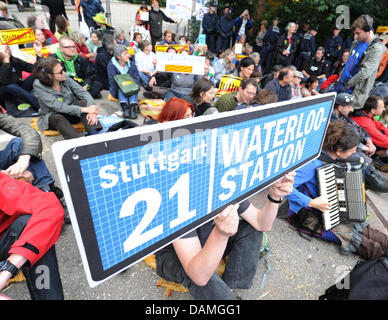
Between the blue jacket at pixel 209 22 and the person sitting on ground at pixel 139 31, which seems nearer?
the person sitting on ground at pixel 139 31

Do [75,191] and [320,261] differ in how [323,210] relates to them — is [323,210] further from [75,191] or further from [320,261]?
[75,191]

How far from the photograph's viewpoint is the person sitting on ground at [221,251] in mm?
1054

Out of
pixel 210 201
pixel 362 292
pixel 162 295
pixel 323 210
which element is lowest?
pixel 162 295

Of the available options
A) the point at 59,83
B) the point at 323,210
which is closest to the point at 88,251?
the point at 323,210

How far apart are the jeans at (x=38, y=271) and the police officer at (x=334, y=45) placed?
10168mm

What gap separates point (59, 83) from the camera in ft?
10.9

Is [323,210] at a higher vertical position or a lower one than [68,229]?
higher

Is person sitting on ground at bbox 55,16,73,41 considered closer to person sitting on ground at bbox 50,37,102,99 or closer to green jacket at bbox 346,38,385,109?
person sitting on ground at bbox 50,37,102,99

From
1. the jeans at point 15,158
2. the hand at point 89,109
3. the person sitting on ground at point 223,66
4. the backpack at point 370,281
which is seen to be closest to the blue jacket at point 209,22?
the person sitting on ground at point 223,66

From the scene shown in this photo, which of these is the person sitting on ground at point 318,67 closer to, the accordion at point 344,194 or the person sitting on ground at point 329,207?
the person sitting on ground at point 329,207

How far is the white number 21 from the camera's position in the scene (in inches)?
28.4

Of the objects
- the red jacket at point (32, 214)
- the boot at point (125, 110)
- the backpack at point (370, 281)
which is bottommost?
the boot at point (125, 110)

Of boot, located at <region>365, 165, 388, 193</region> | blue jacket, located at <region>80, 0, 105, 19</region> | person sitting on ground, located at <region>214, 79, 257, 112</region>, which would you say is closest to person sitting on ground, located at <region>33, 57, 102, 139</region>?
person sitting on ground, located at <region>214, 79, 257, 112</region>

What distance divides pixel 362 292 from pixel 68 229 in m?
2.46
